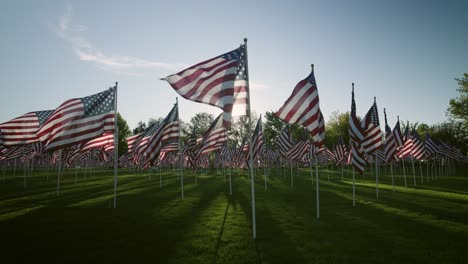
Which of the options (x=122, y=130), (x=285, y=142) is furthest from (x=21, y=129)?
(x=122, y=130)

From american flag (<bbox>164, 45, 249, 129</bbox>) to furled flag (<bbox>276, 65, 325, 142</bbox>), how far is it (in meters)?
2.37

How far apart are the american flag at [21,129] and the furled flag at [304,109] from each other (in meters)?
15.8

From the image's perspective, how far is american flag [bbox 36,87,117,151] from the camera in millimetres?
12180

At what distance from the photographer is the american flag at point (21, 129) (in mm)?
16797

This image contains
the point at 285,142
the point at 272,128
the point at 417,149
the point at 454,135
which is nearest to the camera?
the point at 285,142

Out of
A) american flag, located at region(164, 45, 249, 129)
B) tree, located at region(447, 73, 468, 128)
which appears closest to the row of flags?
american flag, located at region(164, 45, 249, 129)

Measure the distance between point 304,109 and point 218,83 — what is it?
12.8 ft

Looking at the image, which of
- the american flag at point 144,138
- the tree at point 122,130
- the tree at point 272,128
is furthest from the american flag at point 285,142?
the tree at point 122,130

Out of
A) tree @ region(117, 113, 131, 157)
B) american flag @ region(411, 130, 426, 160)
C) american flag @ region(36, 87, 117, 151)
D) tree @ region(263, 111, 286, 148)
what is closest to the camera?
american flag @ region(36, 87, 117, 151)

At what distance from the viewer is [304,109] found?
10961mm

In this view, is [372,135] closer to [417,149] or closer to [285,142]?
[285,142]

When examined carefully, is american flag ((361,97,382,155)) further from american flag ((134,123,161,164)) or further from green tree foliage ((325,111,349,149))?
green tree foliage ((325,111,349,149))

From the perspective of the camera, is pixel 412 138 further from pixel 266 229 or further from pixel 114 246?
pixel 114 246

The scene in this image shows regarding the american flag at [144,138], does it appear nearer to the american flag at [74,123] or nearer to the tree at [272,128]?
the american flag at [74,123]
